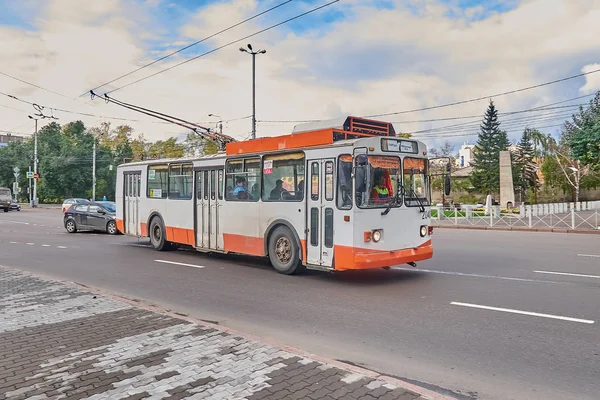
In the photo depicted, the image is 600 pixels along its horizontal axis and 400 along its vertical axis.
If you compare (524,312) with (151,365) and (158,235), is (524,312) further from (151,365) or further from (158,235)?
(158,235)

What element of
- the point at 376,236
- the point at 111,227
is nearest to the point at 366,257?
the point at 376,236

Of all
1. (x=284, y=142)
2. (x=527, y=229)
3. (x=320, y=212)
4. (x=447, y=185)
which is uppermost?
(x=284, y=142)

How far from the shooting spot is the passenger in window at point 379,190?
9.00 metres

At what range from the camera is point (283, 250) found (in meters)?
10.3

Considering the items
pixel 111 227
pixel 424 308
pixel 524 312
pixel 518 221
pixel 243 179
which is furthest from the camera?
pixel 518 221

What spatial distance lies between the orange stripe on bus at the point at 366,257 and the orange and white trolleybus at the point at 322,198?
0.02 meters

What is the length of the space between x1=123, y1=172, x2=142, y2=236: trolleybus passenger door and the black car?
5.14 metres

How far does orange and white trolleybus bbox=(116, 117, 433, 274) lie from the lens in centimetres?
891

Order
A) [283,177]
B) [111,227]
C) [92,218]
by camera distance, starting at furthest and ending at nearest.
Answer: [92,218], [111,227], [283,177]

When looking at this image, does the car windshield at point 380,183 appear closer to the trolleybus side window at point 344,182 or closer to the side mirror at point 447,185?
the trolleybus side window at point 344,182

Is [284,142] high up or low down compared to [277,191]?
up

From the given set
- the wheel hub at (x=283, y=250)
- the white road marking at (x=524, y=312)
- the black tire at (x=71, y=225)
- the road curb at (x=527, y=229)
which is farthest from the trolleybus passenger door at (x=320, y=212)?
the road curb at (x=527, y=229)

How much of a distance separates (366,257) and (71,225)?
57.4 ft

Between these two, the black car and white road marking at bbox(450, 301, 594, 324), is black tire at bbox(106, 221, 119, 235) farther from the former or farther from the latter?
white road marking at bbox(450, 301, 594, 324)
